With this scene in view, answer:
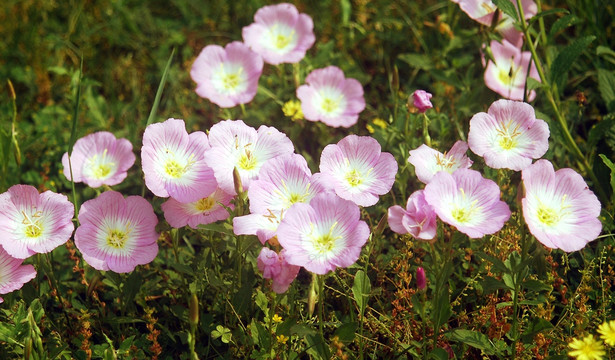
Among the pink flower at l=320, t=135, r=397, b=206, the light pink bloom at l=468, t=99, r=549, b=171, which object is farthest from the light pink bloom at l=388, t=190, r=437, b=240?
the light pink bloom at l=468, t=99, r=549, b=171

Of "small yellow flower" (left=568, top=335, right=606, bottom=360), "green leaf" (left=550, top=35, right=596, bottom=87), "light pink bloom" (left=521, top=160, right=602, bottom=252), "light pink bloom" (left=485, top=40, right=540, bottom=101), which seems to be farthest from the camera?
"light pink bloom" (left=485, top=40, right=540, bottom=101)

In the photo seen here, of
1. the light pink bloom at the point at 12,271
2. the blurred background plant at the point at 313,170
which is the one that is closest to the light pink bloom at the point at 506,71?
the blurred background plant at the point at 313,170

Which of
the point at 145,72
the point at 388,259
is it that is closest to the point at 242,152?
the point at 388,259

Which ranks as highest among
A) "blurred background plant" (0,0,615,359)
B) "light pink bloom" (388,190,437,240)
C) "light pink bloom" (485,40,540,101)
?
"light pink bloom" (388,190,437,240)

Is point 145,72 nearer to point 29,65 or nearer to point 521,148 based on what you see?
point 29,65

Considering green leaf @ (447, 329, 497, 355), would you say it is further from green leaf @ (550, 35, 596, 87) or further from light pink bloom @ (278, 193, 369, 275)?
green leaf @ (550, 35, 596, 87)

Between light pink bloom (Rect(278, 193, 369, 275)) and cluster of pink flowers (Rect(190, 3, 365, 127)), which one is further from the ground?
light pink bloom (Rect(278, 193, 369, 275))
